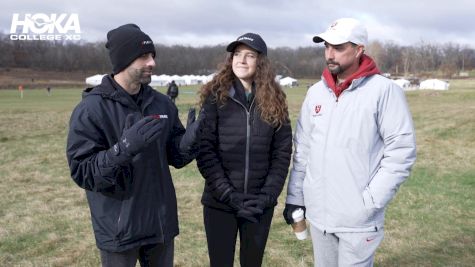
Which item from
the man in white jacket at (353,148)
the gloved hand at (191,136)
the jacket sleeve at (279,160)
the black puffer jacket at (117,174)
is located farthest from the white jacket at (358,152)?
the black puffer jacket at (117,174)

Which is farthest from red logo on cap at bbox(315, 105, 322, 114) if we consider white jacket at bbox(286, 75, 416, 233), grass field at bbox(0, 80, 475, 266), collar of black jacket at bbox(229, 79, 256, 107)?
grass field at bbox(0, 80, 475, 266)

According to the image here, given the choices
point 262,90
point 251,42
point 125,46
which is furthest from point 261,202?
point 125,46

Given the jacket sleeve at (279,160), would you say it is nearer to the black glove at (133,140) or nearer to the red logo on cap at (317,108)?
the red logo on cap at (317,108)

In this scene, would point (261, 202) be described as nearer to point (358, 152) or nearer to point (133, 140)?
point (358, 152)

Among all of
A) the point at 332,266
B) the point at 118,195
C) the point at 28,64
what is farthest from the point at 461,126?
the point at 28,64

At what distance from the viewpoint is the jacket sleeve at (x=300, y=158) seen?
314 centimetres

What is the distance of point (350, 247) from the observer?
113 inches

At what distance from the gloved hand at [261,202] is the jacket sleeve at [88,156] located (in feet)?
3.61

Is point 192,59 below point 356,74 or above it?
above

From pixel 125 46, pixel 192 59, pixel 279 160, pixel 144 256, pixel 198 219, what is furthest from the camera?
pixel 192 59

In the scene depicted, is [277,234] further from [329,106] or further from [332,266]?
[329,106]

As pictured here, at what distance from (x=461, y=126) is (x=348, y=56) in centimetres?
1250

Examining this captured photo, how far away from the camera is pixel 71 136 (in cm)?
251

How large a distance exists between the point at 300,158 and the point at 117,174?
1326 mm
